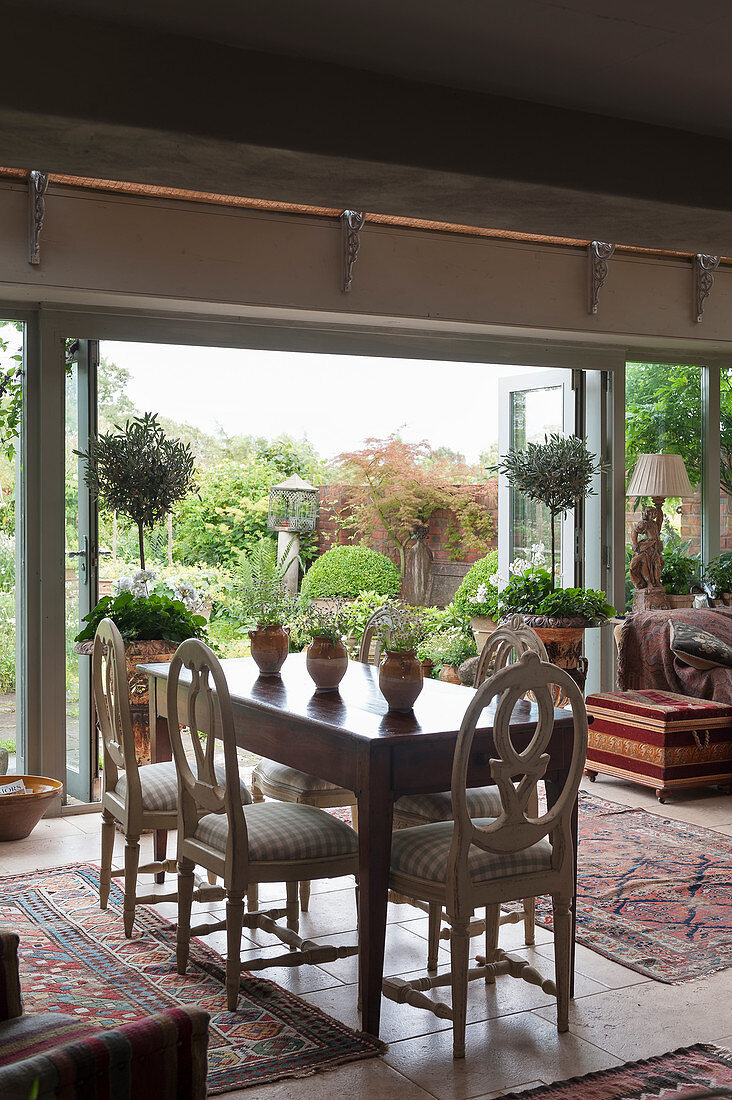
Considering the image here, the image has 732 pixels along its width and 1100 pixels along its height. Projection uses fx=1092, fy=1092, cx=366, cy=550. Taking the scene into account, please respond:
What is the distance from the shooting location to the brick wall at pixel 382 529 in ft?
37.0

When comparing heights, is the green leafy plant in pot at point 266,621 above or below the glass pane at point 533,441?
below

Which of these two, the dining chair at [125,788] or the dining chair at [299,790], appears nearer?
the dining chair at [125,788]

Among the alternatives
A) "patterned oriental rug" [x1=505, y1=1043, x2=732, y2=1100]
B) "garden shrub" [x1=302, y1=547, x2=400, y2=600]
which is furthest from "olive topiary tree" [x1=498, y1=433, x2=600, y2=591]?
"patterned oriental rug" [x1=505, y1=1043, x2=732, y2=1100]

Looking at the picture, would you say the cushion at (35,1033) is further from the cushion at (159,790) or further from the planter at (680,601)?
the planter at (680,601)

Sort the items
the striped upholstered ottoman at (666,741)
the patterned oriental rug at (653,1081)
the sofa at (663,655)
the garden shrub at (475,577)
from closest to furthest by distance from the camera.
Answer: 1. the patterned oriental rug at (653,1081)
2. the striped upholstered ottoman at (666,741)
3. the sofa at (663,655)
4. the garden shrub at (475,577)

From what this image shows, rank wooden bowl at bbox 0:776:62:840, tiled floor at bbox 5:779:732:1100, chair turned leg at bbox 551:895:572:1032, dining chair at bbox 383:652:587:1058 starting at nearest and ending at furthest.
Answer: tiled floor at bbox 5:779:732:1100
dining chair at bbox 383:652:587:1058
chair turned leg at bbox 551:895:572:1032
wooden bowl at bbox 0:776:62:840

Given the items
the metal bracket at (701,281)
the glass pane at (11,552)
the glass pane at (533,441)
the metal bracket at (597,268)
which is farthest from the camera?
the glass pane at (533,441)

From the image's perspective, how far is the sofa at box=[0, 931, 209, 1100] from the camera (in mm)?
1445

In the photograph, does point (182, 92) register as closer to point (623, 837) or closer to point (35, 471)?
point (35, 471)

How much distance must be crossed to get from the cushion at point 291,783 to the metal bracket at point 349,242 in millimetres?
2763

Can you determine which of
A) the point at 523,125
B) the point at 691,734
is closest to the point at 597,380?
the point at 691,734

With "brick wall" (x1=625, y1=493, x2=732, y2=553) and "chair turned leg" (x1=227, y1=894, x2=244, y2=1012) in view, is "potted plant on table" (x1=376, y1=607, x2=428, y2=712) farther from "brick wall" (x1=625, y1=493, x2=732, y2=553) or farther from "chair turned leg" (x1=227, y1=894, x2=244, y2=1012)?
"brick wall" (x1=625, y1=493, x2=732, y2=553)

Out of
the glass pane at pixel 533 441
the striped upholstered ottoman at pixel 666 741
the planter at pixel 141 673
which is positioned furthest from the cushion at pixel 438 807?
the glass pane at pixel 533 441

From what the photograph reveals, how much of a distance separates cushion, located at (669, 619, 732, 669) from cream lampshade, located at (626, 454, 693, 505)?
1122mm
